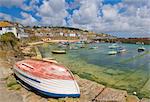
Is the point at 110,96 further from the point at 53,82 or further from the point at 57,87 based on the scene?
the point at 53,82

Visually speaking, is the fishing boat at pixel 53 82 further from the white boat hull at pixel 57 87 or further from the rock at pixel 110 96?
the rock at pixel 110 96

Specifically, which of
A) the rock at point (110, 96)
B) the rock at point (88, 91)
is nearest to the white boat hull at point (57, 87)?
the rock at point (88, 91)

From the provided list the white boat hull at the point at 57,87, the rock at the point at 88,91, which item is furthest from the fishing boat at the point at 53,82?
the rock at the point at 88,91

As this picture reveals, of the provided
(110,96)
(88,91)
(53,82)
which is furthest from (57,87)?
(110,96)

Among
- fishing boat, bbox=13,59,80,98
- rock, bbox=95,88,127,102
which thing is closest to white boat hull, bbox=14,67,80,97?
fishing boat, bbox=13,59,80,98

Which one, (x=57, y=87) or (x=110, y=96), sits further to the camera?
(x=110, y=96)

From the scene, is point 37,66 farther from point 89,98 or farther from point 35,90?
point 89,98

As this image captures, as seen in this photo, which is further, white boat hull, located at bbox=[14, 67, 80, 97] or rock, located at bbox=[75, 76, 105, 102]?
rock, located at bbox=[75, 76, 105, 102]

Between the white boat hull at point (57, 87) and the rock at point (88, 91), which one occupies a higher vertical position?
the white boat hull at point (57, 87)

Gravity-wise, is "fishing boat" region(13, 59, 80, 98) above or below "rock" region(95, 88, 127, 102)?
above

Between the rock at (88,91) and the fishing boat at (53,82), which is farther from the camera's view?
the rock at (88,91)

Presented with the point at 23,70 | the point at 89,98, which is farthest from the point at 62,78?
the point at 23,70

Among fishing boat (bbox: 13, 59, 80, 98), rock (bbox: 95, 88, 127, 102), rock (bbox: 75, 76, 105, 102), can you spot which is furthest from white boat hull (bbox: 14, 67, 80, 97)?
rock (bbox: 95, 88, 127, 102)

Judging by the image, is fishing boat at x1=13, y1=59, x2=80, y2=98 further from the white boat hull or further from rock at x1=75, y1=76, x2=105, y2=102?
Result: rock at x1=75, y1=76, x2=105, y2=102
